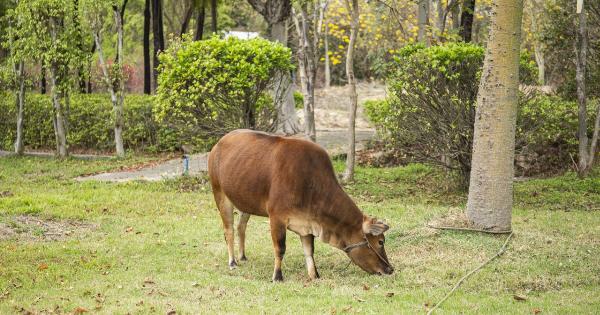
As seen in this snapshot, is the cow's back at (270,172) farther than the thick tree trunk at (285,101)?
No

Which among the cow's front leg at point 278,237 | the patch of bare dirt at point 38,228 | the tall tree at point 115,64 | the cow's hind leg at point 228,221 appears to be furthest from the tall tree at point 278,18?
the cow's front leg at point 278,237

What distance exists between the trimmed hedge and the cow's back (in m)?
12.8

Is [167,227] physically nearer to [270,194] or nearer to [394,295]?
[270,194]

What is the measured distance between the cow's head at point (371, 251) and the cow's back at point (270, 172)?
61 cm

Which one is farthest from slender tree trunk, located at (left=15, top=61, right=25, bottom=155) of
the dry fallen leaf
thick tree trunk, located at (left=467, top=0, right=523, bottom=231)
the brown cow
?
the dry fallen leaf

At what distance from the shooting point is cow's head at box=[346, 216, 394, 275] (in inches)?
348

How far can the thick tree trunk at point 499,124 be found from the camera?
35.1ft

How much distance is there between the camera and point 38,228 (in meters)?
12.0

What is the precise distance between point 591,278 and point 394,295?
223 cm

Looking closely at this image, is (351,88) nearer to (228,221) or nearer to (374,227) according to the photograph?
(228,221)

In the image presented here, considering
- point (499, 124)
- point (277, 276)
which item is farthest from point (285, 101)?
point (277, 276)

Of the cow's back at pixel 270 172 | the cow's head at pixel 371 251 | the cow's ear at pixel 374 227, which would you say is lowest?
the cow's head at pixel 371 251

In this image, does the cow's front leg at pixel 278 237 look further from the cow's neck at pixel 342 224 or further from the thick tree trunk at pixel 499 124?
the thick tree trunk at pixel 499 124

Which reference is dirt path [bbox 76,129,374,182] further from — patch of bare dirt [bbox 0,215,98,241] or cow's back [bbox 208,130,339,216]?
cow's back [bbox 208,130,339,216]
